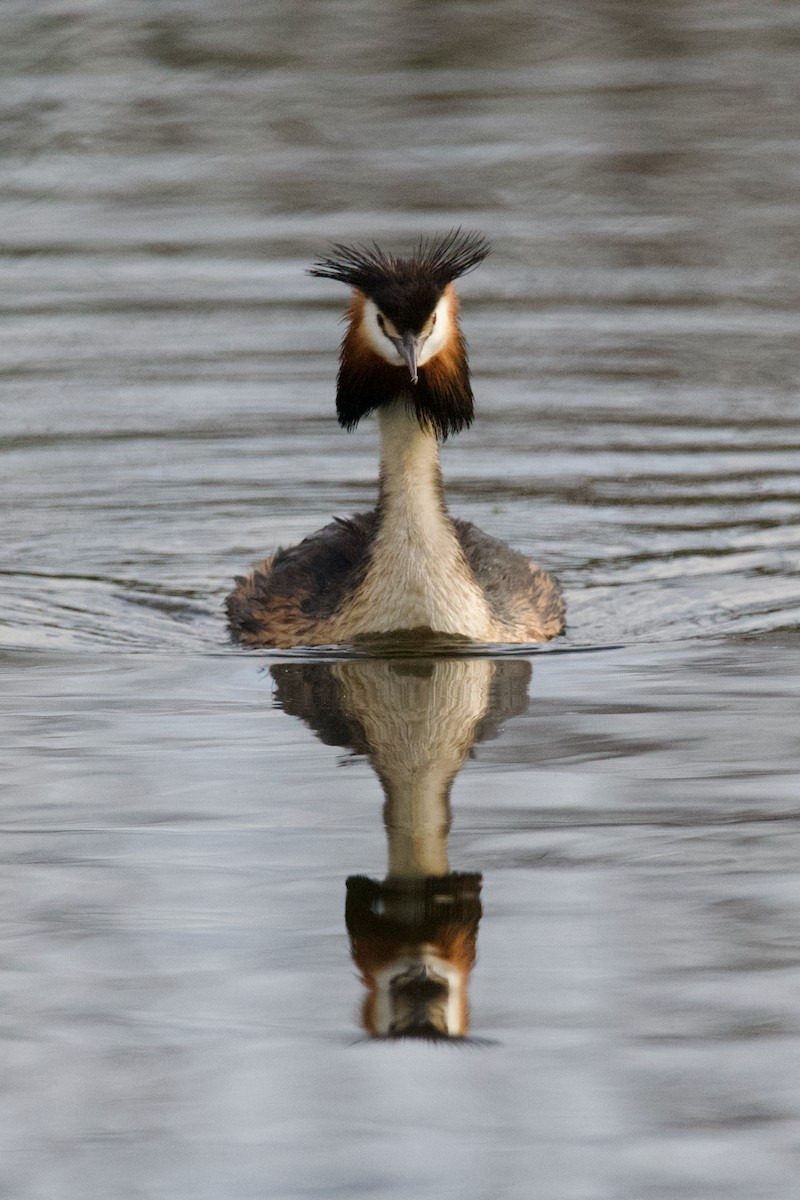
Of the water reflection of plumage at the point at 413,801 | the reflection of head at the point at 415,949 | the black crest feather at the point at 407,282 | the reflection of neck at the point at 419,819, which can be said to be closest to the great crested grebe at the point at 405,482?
the black crest feather at the point at 407,282

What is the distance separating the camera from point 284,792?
7301 millimetres

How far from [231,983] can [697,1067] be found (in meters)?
1.27

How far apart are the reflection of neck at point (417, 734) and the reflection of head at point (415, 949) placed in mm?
158

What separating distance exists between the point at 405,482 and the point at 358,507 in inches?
123

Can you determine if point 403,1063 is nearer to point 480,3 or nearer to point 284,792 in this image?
point 284,792

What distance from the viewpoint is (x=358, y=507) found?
41.6ft

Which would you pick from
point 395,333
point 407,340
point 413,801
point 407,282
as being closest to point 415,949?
point 413,801

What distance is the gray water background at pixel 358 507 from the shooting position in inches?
204

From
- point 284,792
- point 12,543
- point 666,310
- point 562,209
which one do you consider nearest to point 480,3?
point 562,209

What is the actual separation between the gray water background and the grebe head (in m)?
1.25

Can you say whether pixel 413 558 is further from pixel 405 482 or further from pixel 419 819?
pixel 419 819

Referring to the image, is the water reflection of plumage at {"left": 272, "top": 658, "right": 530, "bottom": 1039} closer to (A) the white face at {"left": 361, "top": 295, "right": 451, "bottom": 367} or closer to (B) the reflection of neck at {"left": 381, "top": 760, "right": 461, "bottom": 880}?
(B) the reflection of neck at {"left": 381, "top": 760, "right": 461, "bottom": 880}

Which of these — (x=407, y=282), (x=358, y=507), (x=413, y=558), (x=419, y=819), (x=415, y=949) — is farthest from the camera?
(x=358, y=507)

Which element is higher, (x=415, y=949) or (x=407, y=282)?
(x=407, y=282)
